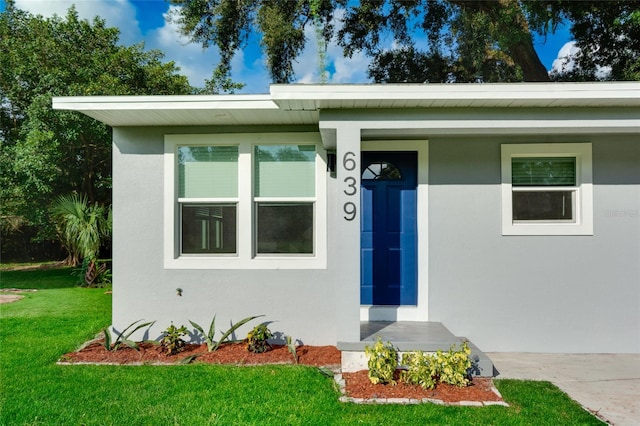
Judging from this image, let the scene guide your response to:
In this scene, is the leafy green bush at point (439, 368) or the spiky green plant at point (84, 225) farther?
the spiky green plant at point (84, 225)

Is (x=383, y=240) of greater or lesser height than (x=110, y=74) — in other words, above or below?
below

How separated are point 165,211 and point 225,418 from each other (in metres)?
2.57

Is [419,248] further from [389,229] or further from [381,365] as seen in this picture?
[381,365]

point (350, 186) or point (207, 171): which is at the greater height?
point (207, 171)

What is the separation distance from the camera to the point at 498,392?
3.41 m

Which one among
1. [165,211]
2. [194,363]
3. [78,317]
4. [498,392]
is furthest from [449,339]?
[78,317]

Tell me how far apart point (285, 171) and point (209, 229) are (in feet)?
3.72

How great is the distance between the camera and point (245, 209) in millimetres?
4664

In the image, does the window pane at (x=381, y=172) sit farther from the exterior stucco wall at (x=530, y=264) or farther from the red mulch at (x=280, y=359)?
the red mulch at (x=280, y=359)

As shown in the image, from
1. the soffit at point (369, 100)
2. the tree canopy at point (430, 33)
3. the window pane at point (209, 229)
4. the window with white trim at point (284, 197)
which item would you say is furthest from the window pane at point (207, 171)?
the tree canopy at point (430, 33)

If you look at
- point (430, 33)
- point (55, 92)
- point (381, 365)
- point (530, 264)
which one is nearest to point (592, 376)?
point (530, 264)

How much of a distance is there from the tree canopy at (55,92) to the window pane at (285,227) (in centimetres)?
734

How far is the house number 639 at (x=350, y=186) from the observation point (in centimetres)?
379

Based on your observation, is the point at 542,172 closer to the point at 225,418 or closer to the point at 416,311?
the point at 416,311
